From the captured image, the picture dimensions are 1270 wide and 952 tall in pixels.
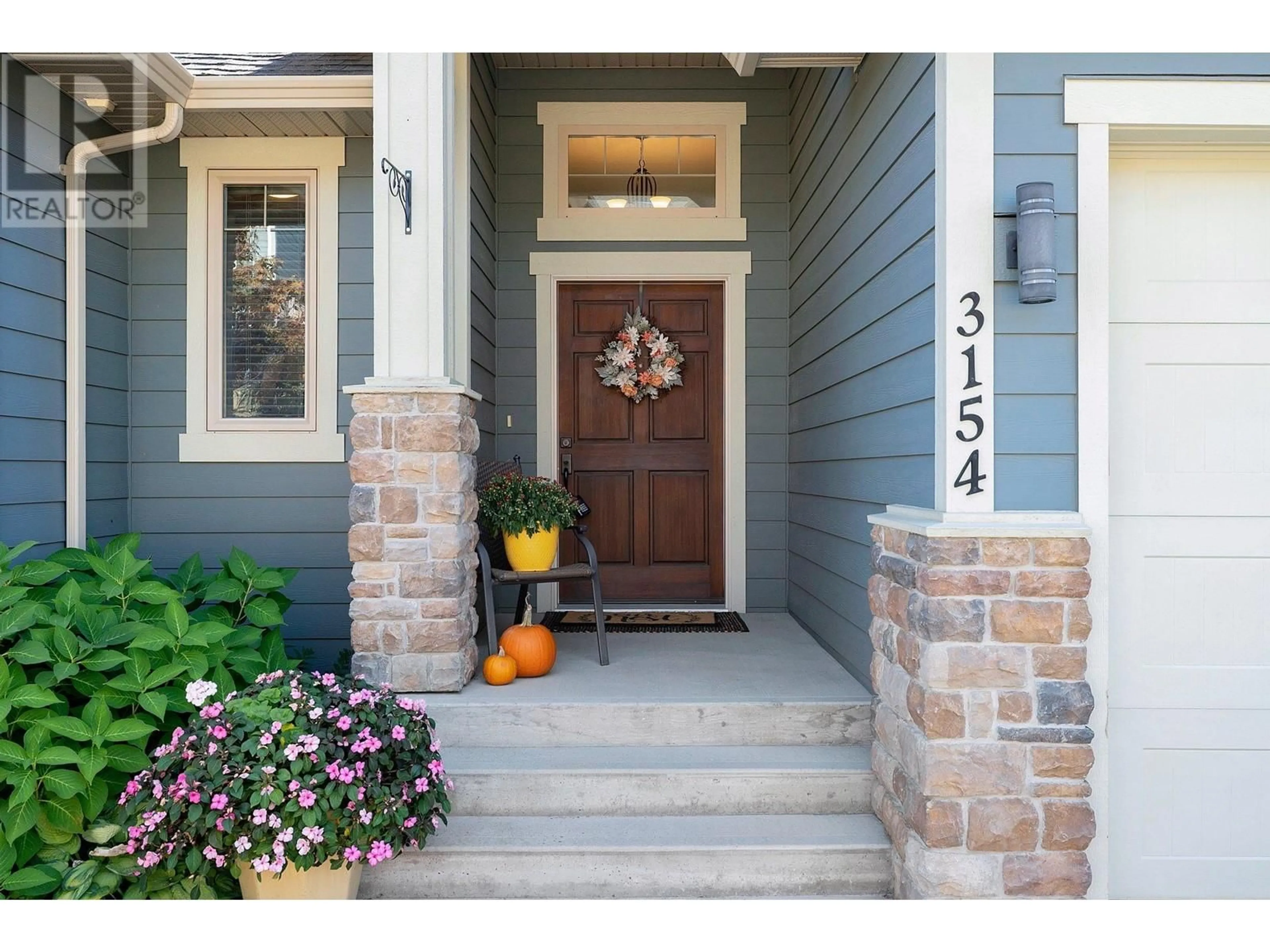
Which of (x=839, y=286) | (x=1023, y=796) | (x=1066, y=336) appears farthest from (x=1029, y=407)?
(x=839, y=286)

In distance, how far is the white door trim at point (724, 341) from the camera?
14.3ft

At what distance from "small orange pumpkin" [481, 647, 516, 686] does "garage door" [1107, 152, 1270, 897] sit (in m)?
1.94

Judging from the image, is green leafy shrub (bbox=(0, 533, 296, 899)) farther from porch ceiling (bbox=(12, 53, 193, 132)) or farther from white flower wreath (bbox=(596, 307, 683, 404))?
white flower wreath (bbox=(596, 307, 683, 404))

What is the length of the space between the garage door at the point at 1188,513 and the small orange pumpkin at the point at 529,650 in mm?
1877

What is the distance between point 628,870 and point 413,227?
218 cm

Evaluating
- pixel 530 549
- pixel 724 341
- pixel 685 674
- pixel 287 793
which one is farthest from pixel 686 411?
pixel 287 793

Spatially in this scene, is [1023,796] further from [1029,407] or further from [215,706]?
[215,706]

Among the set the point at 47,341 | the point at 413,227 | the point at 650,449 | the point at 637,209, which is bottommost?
the point at 650,449

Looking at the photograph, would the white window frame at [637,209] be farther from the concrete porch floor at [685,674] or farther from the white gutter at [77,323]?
the concrete porch floor at [685,674]

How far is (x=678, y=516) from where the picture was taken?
4.53 m

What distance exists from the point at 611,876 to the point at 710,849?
0.29m

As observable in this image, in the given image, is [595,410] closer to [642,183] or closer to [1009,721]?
[642,183]

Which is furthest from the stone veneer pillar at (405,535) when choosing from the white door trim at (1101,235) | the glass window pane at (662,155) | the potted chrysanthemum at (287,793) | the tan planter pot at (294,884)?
the glass window pane at (662,155)

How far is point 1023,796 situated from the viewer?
2.13m
